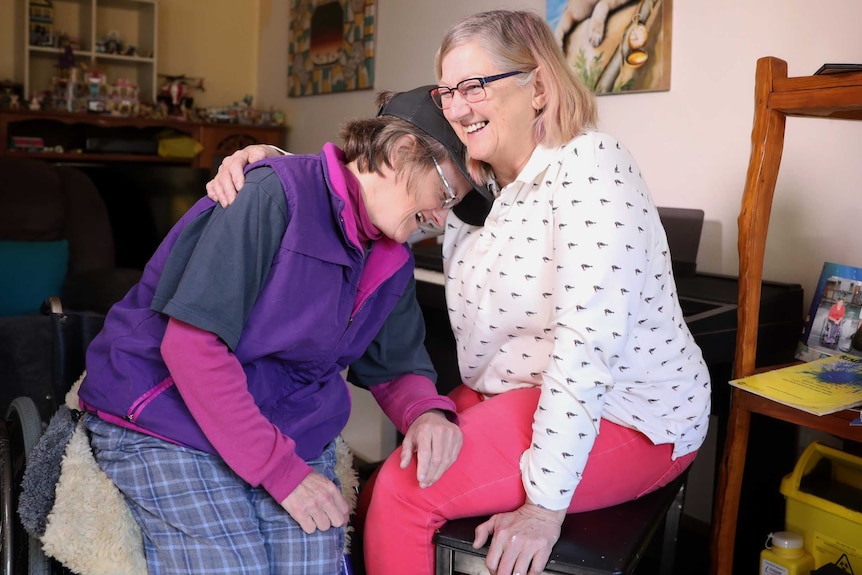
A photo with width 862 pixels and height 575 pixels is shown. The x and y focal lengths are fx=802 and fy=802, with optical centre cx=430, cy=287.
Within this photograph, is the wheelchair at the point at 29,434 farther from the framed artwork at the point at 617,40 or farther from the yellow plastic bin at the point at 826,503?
the framed artwork at the point at 617,40

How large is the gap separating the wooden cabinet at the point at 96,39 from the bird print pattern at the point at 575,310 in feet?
13.3

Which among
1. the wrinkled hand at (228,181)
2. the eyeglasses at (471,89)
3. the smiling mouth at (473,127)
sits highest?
the eyeglasses at (471,89)

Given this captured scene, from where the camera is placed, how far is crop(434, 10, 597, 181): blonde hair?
1307 millimetres

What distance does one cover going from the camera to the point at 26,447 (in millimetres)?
1235

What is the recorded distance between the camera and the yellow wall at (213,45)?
517 cm

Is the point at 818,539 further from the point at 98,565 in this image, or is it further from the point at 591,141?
the point at 98,565

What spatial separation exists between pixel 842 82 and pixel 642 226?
0.45 meters

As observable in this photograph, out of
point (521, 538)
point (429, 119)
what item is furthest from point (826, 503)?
point (429, 119)

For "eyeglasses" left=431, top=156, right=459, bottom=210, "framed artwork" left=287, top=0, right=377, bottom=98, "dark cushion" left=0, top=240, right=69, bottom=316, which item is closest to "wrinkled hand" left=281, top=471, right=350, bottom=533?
"eyeglasses" left=431, top=156, right=459, bottom=210

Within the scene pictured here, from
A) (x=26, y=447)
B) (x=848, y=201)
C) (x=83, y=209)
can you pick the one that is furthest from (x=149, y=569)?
(x=83, y=209)

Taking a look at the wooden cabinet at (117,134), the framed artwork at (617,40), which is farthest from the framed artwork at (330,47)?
the framed artwork at (617,40)

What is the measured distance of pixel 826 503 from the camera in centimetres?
159

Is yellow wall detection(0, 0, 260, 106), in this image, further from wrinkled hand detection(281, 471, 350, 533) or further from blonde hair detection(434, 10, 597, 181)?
wrinkled hand detection(281, 471, 350, 533)

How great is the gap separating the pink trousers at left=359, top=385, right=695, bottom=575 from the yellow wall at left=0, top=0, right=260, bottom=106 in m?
4.46
